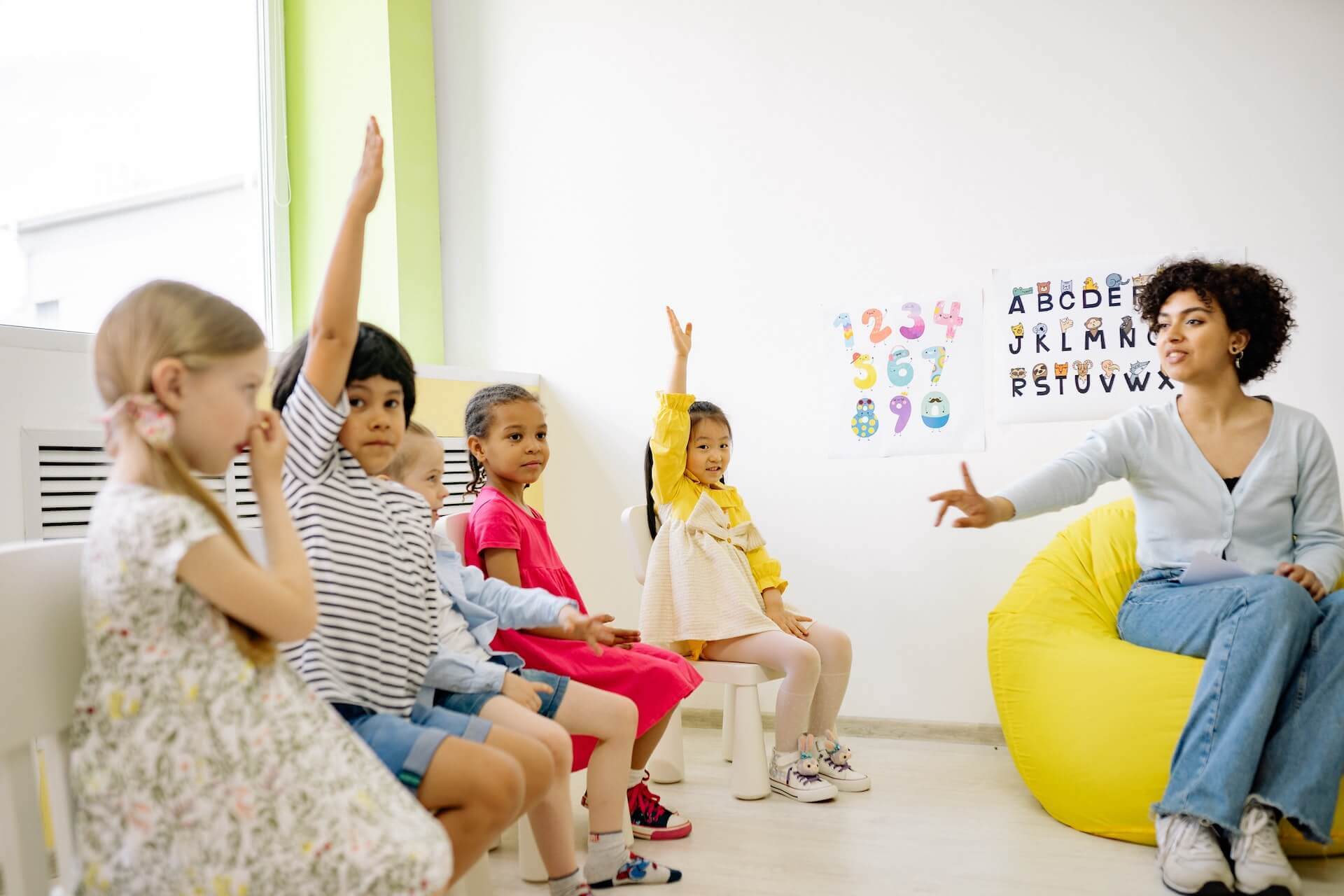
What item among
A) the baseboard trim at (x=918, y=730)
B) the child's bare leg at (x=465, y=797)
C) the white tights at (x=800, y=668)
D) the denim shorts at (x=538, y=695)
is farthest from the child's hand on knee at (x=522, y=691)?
the baseboard trim at (x=918, y=730)

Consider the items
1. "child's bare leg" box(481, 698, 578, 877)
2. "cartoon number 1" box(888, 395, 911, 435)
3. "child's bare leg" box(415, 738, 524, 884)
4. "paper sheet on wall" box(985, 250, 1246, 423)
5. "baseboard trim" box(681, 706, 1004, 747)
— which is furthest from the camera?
"cartoon number 1" box(888, 395, 911, 435)

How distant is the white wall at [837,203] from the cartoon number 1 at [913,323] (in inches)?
2.5

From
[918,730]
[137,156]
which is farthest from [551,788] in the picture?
[137,156]

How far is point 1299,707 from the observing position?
5.99 feet

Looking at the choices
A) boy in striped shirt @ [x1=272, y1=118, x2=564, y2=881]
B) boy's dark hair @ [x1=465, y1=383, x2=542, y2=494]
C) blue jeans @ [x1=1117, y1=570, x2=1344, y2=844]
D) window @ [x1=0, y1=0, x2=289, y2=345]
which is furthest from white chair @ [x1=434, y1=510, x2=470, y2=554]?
blue jeans @ [x1=1117, y1=570, x2=1344, y2=844]

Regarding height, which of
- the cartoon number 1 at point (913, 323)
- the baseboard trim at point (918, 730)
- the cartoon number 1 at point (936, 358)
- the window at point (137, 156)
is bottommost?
the baseboard trim at point (918, 730)

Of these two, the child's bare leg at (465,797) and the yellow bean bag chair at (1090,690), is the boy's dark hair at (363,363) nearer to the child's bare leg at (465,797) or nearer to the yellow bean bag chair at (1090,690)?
the child's bare leg at (465,797)

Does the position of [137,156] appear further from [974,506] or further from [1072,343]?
[1072,343]

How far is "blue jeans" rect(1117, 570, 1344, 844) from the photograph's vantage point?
5.78 ft

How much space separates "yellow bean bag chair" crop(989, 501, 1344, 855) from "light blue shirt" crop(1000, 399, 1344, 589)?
210 millimetres

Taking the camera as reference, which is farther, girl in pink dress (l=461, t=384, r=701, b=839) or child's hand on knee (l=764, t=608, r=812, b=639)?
child's hand on knee (l=764, t=608, r=812, b=639)

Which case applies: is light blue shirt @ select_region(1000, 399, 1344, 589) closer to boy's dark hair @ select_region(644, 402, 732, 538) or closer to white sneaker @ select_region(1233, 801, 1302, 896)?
white sneaker @ select_region(1233, 801, 1302, 896)

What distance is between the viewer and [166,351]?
1098mm

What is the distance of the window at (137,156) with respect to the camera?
8.88ft
